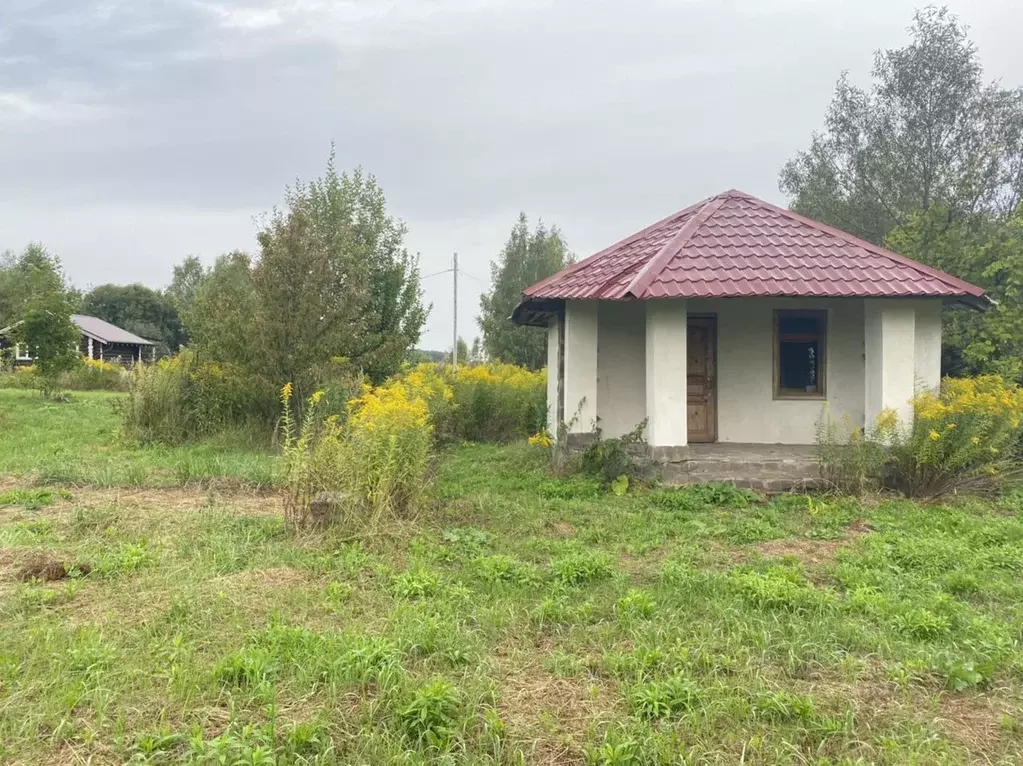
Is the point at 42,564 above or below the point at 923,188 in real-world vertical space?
below

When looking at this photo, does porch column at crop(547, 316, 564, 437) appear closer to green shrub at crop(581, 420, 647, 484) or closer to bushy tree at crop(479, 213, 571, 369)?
green shrub at crop(581, 420, 647, 484)

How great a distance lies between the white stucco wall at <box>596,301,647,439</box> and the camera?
11211 mm

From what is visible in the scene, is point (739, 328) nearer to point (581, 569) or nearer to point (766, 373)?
point (766, 373)

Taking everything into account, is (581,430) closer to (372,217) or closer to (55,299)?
(372,217)

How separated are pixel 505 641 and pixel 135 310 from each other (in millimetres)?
65150

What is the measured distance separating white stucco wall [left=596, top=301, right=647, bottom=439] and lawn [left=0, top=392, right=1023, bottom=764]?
4.10 m

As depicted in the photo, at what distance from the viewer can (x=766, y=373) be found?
10.7 meters

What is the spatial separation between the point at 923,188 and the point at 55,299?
91.0ft

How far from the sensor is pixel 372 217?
685 inches

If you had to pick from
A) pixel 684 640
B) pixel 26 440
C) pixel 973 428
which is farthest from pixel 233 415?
pixel 973 428

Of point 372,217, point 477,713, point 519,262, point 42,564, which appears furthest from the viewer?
point 519,262

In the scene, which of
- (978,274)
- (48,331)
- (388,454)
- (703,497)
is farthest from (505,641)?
(48,331)

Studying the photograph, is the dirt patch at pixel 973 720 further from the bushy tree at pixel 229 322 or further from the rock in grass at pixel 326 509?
the bushy tree at pixel 229 322

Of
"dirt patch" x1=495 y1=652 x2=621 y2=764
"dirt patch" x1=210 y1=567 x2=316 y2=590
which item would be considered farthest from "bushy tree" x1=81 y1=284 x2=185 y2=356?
"dirt patch" x1=495 y1=652 x2=621 y2=764
